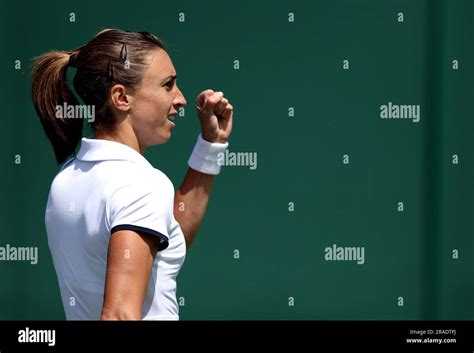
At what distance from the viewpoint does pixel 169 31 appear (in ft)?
15.4

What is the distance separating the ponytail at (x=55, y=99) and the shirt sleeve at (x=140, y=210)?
367 mm

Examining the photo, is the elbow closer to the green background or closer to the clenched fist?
the clenched fist

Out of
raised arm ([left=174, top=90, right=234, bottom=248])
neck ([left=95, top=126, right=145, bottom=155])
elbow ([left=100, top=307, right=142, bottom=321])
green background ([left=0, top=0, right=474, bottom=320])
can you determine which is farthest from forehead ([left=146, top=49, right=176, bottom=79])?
green background ([left=0, top=0, right=474, bottom=320])

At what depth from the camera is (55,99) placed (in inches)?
94.0

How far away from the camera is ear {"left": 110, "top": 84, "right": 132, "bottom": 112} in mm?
2244

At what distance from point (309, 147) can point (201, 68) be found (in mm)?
598

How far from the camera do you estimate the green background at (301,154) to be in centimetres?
471

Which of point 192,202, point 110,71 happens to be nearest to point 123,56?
point 110,71

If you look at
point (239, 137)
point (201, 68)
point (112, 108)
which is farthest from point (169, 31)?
point (112, 108)

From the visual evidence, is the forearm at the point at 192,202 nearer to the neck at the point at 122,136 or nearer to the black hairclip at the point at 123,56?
the neck at the point at 122,136

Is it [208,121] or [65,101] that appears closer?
[65,101]

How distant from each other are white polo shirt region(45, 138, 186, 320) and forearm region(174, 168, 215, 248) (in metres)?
0.39
